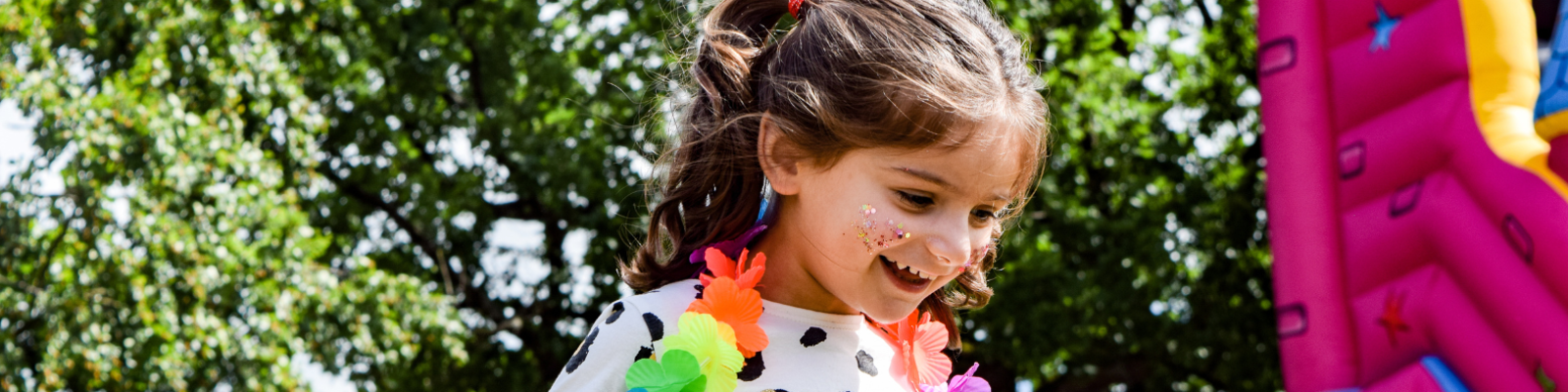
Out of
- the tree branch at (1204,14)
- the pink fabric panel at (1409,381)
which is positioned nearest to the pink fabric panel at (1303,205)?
the pink fabric panel at (1409,381)

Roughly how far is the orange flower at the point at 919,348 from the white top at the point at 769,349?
0.18 feet

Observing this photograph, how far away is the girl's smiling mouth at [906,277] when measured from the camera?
4.95 feet

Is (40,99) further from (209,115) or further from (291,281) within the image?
(291,281)

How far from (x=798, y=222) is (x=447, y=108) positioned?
630 centimetres

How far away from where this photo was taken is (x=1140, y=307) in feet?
23.8

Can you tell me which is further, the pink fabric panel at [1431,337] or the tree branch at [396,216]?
the tree branch at [396,216]

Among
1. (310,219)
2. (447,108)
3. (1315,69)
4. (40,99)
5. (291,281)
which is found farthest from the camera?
(447,108)

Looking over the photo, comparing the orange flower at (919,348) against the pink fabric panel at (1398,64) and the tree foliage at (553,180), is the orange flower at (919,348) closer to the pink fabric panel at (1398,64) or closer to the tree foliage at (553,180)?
the pink fabric panel at (1398,64)

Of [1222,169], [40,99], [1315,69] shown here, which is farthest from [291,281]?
[1222,169]

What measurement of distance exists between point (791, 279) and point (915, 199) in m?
0.22

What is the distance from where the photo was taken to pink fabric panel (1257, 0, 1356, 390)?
3639 mm

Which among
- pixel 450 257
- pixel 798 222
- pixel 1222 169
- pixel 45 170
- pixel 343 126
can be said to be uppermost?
pixel 798 222

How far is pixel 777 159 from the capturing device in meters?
1.55

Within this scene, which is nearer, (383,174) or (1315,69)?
(1315,69)
